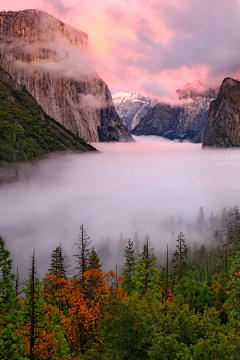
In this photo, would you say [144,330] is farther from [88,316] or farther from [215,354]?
[88,316]

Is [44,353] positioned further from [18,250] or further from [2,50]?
[2,50]

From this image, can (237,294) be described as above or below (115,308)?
below

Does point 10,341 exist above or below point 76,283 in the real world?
below

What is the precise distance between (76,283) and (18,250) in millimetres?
180699

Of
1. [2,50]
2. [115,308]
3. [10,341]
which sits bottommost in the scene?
[10,341]

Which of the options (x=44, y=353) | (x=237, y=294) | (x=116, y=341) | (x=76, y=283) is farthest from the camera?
(x=237, y=294)

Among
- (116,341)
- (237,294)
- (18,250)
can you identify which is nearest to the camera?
(116,341)

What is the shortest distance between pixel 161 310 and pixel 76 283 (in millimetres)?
8580

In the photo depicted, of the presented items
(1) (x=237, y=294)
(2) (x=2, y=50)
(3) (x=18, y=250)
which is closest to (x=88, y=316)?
(1) (x=237, y=294)

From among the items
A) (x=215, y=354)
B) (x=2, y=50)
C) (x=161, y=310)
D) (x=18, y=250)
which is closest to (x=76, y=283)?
(x=161, y=310)

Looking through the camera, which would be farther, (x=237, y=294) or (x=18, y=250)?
(x=18, y=250)

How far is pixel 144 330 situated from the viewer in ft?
58.5

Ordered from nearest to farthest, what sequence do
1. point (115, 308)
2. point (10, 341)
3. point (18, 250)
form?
point (115, 308)
point (10, 341)
point (18, 250)

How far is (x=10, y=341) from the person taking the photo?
2084 centimetres
